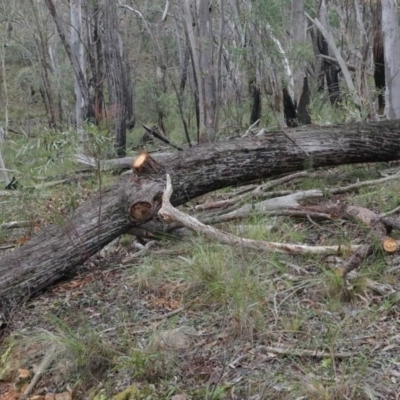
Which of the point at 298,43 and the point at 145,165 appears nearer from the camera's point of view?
the point at 145,165

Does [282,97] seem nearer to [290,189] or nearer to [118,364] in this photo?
[290,189]

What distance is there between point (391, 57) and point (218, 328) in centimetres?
582

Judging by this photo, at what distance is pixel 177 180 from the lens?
463 cm

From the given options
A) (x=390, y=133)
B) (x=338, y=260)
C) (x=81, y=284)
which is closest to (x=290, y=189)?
(x=390, y=133)

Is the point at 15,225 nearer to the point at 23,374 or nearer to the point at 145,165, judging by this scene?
the point at 145,165

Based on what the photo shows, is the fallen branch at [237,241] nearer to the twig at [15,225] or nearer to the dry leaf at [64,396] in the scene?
the dry leaf at [64,396]

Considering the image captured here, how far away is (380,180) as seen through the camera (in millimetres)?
5211

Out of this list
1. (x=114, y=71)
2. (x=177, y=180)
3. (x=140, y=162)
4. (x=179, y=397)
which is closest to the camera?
(x=179, y=397)

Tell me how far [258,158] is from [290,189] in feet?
1.95

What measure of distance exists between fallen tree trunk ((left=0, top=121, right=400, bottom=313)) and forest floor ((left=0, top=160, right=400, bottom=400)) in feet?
0.77

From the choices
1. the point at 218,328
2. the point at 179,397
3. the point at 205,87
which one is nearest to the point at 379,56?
the point at 205,87

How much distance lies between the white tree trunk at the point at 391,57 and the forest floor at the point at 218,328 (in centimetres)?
388

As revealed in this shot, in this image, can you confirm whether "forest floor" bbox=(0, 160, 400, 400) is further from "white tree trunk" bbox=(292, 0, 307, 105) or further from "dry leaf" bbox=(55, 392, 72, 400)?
"white tree trunk" bbox=(292, 0, 307, 105)

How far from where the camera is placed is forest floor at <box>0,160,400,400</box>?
2652 millimetres
